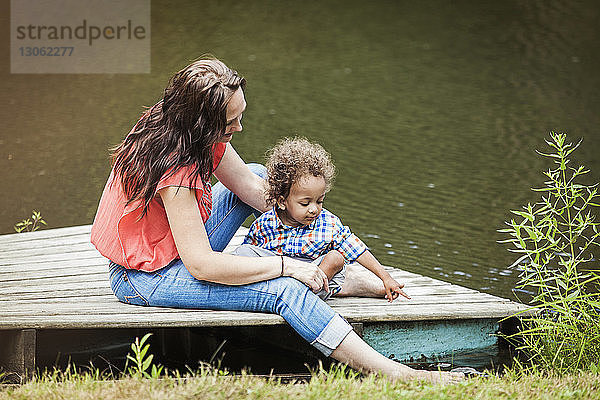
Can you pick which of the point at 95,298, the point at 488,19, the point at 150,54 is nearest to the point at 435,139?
the point at 95,298

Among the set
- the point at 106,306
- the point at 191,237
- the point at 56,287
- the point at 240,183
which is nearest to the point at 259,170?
the point at 240,183

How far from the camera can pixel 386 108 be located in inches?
402

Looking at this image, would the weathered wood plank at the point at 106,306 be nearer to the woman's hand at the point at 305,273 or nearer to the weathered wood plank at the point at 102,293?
the weathered wood plank at the point at 102,293

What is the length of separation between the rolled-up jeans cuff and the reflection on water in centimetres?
193

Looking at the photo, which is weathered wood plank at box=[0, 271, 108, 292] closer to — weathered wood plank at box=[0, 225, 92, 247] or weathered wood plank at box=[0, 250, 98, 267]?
weathered wood plank at box=[0, 250, 98, 267]

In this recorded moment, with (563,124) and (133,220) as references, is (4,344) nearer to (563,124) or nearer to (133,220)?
(133,220)

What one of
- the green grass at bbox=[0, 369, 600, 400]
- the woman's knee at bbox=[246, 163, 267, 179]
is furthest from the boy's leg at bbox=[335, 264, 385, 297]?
the green grass at bbox=[0, 369, 600, 400]

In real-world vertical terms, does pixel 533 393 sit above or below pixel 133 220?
below

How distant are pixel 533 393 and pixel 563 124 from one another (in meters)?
6.93

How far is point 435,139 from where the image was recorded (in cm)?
862

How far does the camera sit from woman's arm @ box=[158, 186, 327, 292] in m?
2.88

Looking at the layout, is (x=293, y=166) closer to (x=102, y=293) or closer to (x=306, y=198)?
(x=306, y=198)

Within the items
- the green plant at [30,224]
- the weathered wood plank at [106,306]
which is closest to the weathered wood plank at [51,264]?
the weathered wood plank at [106,306]

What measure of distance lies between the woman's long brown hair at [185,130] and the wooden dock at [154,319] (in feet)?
1.40
